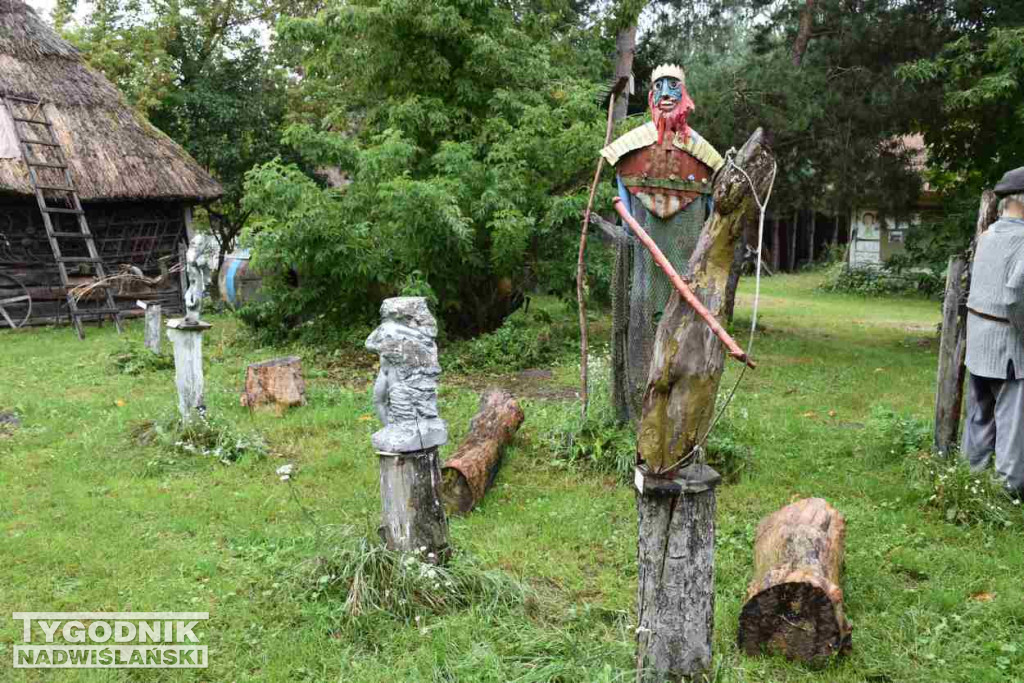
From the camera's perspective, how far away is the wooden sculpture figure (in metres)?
5.35

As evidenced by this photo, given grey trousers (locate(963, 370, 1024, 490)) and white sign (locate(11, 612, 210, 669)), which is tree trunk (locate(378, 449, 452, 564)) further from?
grey trousers (locate(963, 370, 1024, 490))

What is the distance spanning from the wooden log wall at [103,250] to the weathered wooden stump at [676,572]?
13.2 metres

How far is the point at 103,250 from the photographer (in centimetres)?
1506

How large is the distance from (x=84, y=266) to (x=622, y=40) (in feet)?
33.9

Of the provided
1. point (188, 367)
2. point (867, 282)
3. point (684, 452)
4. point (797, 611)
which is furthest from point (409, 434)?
point (867, 282)

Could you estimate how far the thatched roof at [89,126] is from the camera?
1403 centimetres

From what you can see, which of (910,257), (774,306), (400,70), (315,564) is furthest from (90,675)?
(774,306)

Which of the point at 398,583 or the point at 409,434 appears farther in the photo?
the point at 409,434

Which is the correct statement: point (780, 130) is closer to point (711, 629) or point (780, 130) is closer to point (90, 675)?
point (711, 629)

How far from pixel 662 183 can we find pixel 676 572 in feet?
10.0

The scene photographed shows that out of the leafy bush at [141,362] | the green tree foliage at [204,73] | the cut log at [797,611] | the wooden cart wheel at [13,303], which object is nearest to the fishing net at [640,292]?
the cut log at [797,611]

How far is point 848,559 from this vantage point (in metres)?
4.54

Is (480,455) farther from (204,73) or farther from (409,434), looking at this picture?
(204,73)

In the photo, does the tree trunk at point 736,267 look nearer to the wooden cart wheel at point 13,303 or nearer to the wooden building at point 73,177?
the wooden building at point 73,177
